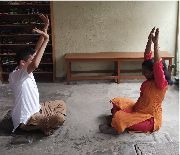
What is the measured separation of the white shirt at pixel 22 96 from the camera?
3639mm

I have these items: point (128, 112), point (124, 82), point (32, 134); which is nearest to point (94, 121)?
point (128, 112)

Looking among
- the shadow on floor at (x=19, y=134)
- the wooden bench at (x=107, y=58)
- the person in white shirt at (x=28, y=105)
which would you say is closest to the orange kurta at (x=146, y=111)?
the person in white shirt at (x=28, y=105)

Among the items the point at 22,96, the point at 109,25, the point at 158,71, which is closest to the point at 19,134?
the point at 22,96

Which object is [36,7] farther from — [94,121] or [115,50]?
[94,121]

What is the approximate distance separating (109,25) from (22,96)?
324 cm

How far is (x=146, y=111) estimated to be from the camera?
375 centimetres

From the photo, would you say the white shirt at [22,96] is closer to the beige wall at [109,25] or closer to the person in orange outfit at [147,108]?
the person in orange outfit at [147,108]

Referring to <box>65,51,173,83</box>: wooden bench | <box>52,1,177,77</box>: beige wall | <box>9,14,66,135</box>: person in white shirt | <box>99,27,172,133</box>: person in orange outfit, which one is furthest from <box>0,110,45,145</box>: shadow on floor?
<box>52,1,177,77</box>: beige wall

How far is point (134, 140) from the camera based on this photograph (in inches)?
142

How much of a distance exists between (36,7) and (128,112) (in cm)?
351

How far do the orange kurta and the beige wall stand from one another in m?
2.84

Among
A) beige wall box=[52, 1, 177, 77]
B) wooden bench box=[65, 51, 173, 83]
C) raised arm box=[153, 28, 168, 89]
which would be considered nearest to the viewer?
raised arm box=[153, 28, 168, 89]

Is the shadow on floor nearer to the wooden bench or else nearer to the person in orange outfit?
the person in orange outfit

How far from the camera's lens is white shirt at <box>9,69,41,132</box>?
11.9ft
